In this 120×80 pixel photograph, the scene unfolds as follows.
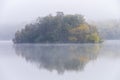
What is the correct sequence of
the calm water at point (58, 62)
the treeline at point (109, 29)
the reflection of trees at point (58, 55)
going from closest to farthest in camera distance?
the calm water at point (58, 62), the reflection of trees at point (58, 55), the treeline at point (109, 29)

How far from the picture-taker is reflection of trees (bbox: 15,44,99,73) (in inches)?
57.0

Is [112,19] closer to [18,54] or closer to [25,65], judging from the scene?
[18,54]

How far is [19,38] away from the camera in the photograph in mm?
2268

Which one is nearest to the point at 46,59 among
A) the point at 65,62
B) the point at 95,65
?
the point at 65,62

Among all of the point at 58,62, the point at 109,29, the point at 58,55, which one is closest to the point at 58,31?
the point at 109,29

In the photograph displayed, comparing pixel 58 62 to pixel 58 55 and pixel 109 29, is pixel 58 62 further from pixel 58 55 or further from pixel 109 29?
pixel 109 29

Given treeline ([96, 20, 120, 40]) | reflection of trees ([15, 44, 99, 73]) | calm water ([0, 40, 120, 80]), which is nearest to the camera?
calm water ([0, 40, 120, 80])

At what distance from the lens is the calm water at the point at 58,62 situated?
127 centimetres

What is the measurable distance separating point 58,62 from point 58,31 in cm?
73

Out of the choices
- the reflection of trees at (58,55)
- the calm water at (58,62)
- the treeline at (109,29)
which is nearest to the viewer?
the calm water at (58,62)

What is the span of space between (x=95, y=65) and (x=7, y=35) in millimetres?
894

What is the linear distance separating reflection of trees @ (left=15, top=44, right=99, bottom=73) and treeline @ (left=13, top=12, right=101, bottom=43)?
0.21ft

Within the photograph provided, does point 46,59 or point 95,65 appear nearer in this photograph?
point 95,65

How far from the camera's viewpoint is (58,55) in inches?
69.9
